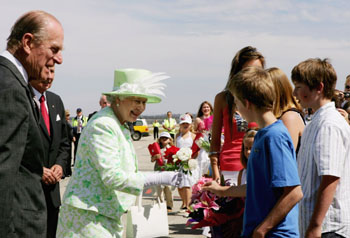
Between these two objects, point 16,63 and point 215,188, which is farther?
point 215,188

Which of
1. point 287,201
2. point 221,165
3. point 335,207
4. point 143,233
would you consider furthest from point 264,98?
point 143,233

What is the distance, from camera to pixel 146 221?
21.7 ft

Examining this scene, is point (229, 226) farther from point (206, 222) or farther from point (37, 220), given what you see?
point (37, 220)

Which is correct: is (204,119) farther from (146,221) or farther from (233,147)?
(233,147)

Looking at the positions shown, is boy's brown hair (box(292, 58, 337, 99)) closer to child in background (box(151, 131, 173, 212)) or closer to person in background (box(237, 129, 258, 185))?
person in background (box(237, 129, 258, 185))

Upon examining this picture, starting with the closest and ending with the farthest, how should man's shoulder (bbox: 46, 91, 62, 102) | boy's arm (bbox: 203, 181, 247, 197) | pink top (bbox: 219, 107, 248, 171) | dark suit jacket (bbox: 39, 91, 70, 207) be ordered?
boy's arm (bbox: 203, 181, 247, 197) < pink top (bbox: 219, 107, 248, 171) < dark suit jacket (bbox: 39, 91, 70, 207) < man's shoulder (bbox: 46, 91, 62, 102)

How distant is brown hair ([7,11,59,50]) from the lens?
2.39m

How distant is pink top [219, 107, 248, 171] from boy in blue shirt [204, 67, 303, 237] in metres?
1.49

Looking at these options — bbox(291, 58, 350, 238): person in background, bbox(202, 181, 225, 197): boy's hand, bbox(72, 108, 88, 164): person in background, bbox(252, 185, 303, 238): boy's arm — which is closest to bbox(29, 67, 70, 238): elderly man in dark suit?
bbox(202, 181, 225, 197): boy's hand

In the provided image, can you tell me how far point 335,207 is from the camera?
2.95m

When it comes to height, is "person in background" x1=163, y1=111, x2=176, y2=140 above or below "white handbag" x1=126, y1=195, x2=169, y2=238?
below

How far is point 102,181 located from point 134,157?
38cm

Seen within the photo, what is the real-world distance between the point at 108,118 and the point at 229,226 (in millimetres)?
1100

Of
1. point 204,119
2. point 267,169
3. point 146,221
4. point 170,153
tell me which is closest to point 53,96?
point 146,221
